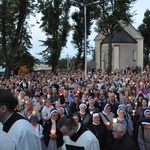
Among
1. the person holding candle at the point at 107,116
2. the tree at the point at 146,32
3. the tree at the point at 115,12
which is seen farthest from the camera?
the tree at the point at 146,32

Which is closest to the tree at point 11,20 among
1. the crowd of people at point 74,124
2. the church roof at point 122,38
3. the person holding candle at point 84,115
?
the crowd of people at point 74,124

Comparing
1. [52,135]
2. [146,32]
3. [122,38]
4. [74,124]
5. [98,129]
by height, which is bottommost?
[52,135]

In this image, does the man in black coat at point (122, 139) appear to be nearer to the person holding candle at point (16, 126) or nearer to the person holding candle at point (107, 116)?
the person holding candle at point (16, 126)

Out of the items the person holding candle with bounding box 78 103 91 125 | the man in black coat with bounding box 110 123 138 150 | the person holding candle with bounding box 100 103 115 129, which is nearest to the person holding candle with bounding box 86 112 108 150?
the person holding candle with bounding box 100 103 115 129

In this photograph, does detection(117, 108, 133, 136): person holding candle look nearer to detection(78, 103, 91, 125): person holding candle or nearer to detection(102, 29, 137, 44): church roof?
detection(78, 103, 91, 125): person holding candle

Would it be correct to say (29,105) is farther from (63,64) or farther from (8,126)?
(63,64)

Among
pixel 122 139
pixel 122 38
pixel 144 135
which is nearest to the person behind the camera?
pixel 122 139

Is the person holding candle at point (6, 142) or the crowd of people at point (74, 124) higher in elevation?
the person holding candle at point (6, 142)

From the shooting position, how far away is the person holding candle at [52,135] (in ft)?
26.4

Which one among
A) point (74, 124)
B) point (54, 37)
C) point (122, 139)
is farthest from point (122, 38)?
point (74, 124)

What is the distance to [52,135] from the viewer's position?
7988 millimetres

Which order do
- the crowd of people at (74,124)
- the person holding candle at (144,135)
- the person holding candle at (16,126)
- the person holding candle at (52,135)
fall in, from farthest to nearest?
the person holding candle at (52,135), the person holding candle at (144,135), the crowd of people at (74,124), the person holding candle at (16,126)

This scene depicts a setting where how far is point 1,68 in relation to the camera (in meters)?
55.6

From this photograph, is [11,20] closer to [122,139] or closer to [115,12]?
[115,12]
